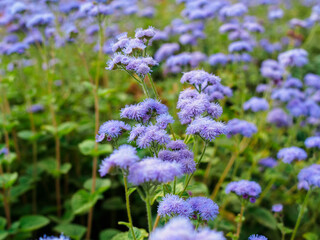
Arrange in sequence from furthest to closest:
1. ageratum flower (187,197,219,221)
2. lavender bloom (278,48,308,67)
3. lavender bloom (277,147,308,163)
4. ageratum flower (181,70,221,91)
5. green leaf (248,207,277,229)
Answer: lavender bloom (278,48,308,67)
green leaf (248,207,277,229)
lavender bloom (277,147,308,163)
ageratum flower (181,70,221,91)
ageratum flower (187,197,219,221)

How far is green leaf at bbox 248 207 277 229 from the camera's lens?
3053mm

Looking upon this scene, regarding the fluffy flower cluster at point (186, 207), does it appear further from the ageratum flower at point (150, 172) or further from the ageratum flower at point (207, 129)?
the ageratum flower at point (207, 129)

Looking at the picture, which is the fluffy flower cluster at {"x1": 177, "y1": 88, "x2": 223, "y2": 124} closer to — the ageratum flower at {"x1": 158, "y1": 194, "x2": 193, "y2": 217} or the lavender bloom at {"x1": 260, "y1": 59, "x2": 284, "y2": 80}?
the ageratum flower at {"x1": 158, "y1": 194, "x2": 193, "y2": 217}

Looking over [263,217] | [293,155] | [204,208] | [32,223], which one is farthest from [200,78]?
[32,223]

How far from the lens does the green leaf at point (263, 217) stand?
305cm

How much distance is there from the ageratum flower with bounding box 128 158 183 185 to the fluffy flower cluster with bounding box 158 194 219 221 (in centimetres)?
21

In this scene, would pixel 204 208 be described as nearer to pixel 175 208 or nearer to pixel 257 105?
pixel 175 208

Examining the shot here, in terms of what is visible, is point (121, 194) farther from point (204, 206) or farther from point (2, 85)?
point (204, 206)

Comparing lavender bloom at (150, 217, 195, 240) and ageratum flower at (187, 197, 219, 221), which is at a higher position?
lavender bloom at (150, 217, 195, 240)

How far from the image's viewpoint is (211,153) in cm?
325

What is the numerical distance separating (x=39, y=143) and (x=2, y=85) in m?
1.04

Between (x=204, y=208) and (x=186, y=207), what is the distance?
0.15 m

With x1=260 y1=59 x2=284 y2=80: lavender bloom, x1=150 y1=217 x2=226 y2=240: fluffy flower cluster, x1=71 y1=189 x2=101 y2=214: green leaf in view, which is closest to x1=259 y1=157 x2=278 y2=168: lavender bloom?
x1=260 y1=59 x2=284 y2=80: lavender bloom

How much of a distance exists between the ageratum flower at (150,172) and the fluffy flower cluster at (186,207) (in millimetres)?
214
